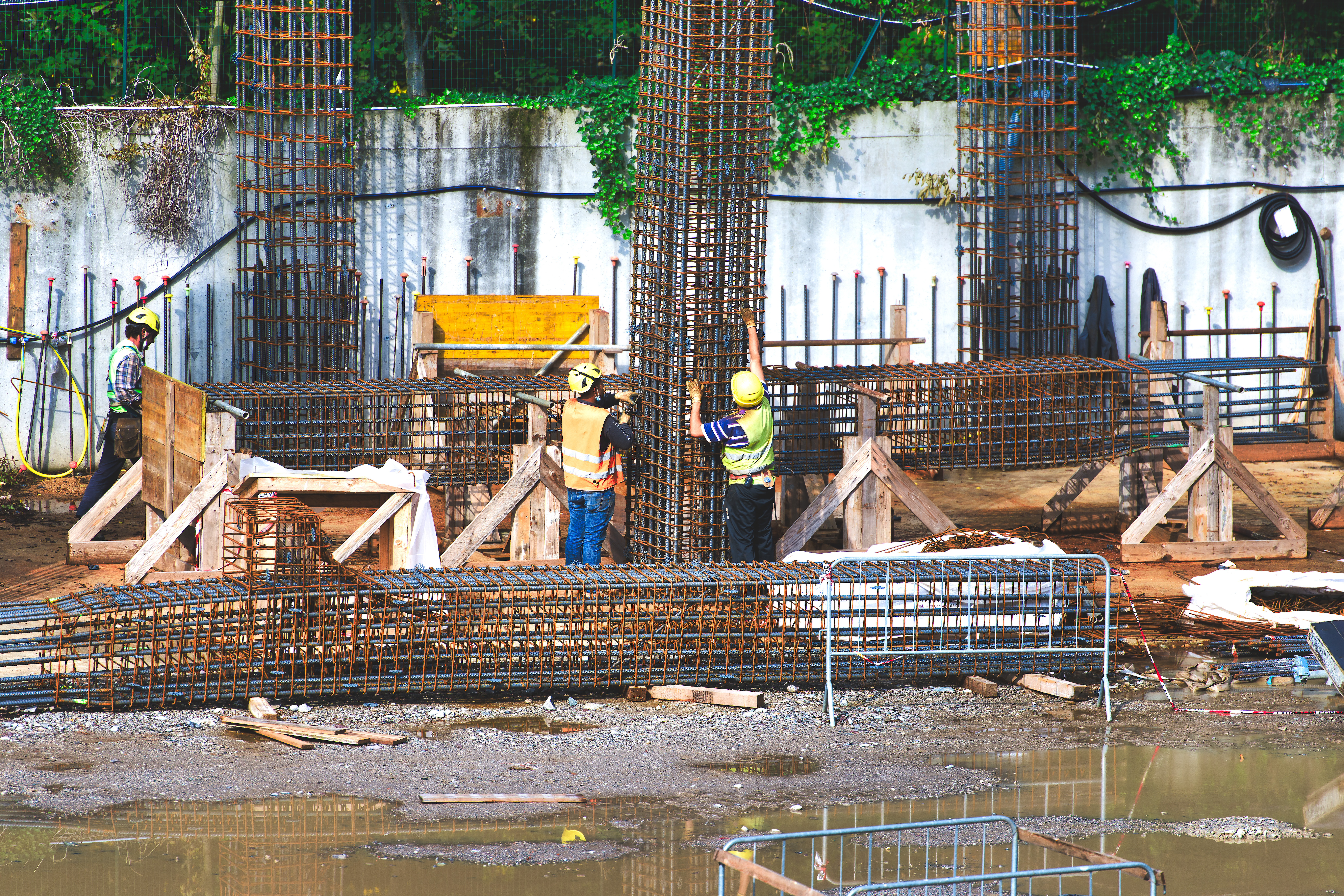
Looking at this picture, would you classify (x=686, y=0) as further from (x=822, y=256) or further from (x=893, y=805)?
(x=822, y=256)

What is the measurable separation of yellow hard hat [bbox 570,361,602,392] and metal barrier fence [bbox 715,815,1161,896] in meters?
4.32

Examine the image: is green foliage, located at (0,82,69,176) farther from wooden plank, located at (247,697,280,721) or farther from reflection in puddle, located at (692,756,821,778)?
reflection in puddle, located at (692,756,821,778)

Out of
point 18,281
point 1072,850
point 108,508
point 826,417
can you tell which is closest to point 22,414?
point 18,281

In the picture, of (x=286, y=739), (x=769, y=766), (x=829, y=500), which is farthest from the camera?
(x=829, y=500)

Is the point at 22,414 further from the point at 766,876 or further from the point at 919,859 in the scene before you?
the point at 766,876

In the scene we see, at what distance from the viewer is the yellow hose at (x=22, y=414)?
15328 millimetres

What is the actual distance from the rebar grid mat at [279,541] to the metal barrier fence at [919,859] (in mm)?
3343

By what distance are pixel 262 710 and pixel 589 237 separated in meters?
9.25

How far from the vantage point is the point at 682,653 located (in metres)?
8.81

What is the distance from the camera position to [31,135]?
1539 centimetres

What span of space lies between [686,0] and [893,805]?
5378mm

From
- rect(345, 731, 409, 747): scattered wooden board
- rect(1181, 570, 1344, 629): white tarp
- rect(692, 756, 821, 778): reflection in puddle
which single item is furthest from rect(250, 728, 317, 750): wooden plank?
rect(1181, 570, 1344, 629): white tarp

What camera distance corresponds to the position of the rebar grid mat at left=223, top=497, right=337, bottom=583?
8.62 metres

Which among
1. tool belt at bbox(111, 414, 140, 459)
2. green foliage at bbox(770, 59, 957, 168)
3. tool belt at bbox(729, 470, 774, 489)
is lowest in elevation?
tool belt at bbox(729, 470, 774, 489)
